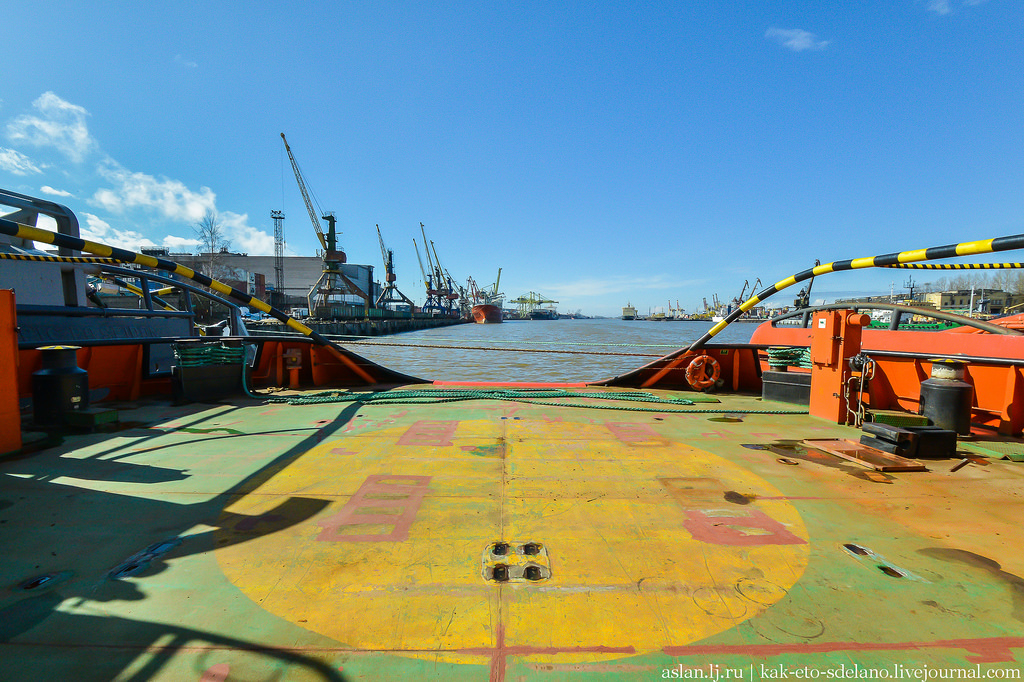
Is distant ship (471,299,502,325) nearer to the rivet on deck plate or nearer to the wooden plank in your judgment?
the wooden plank

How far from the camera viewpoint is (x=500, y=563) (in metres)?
2.22

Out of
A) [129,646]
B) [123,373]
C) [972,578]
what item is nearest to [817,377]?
[972,578]

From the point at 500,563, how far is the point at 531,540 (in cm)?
30

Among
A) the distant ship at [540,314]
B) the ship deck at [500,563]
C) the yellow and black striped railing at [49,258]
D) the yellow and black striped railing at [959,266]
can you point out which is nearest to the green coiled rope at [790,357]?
the yellow and black striped railing at [959,266]

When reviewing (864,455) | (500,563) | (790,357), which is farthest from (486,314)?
(500,563)

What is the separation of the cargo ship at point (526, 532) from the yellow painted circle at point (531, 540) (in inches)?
0.6

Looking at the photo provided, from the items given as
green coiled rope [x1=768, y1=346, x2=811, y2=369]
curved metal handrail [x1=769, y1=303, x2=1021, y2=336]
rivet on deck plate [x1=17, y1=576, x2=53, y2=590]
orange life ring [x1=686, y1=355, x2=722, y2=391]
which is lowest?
rivet on deck plate [x1=17, y1=576, x2=53, y2=590]

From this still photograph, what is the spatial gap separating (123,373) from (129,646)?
6569 mm

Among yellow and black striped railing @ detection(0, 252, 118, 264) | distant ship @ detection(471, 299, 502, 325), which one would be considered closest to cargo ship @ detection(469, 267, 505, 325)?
distant ship @ detection(471, 299, 502, 325)

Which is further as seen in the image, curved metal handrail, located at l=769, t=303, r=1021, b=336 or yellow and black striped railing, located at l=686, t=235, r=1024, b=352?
curved metal handrail, located at l=769, t=303, r=1021, b=336

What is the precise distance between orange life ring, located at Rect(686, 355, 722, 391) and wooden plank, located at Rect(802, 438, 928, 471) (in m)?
2.90

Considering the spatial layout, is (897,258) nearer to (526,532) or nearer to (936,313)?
(936,313)

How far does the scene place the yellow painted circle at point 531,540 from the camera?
1.78 m

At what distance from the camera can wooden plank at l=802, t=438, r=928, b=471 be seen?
359 cm
